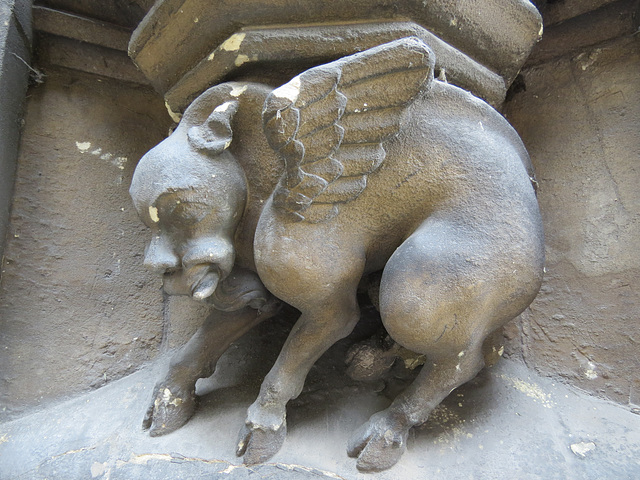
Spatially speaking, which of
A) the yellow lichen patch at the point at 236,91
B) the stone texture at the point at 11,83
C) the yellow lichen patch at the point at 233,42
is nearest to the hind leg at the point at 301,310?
the yellow lichen patch at the point at 236,91

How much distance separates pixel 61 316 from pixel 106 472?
561 millimetres

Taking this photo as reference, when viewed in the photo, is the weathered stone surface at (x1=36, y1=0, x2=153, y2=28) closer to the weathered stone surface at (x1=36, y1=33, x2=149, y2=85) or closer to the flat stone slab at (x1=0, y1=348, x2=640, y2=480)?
the weathered stone surface at (x1=36, y1=33, x2=149, y2=85)

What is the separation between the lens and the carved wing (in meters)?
0.87

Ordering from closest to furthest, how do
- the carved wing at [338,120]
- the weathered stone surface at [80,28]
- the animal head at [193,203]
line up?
the carved wing at [338,120], the animal head at [193,203], the weathered stone surface at [80,28]

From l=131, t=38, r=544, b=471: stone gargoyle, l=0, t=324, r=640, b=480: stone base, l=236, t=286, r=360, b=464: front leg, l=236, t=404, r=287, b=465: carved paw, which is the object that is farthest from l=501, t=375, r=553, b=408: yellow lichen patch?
l=236, t=404, r=287, b=465: carved paw

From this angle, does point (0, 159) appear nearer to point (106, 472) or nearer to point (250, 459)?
point (106, 472)

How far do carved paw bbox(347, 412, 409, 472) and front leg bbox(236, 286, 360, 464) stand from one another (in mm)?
172

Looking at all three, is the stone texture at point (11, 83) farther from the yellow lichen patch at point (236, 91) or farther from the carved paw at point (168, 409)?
the yellow lichen patch at point (236, 91)

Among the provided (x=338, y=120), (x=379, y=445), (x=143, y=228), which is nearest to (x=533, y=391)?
(x=379, y=445)

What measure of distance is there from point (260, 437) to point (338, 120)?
686mm

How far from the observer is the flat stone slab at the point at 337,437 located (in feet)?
3.31

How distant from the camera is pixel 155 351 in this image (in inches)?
58.4

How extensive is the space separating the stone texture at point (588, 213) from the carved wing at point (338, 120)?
2.24 ft

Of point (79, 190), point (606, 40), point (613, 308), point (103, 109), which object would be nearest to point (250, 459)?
point (613, 308)
